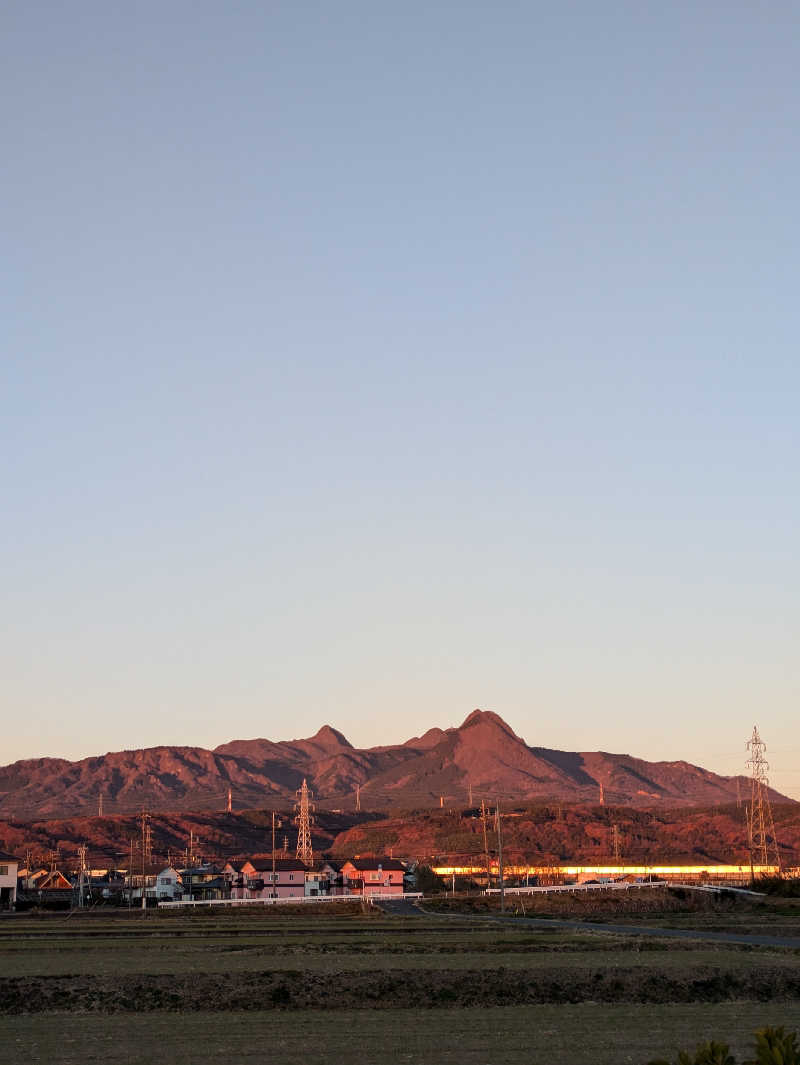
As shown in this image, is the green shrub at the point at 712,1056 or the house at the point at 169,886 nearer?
the green shrub at the point at 712,1056

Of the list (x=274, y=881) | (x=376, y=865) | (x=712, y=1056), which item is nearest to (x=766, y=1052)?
(x=712, y=1056)

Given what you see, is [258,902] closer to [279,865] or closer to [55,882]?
[279,865]

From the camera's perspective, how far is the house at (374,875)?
486ft

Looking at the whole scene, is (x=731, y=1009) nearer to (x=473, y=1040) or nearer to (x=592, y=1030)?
(x=592, y=1030)

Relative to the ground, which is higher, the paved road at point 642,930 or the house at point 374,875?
the paved road at point 642,930

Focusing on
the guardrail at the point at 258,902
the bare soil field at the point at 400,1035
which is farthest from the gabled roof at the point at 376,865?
the bare soil field at the point at 400,1035

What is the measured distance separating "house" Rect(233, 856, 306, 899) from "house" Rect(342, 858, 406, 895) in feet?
21.7

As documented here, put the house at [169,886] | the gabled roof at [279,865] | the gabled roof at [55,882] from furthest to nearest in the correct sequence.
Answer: the gabled roof at [55,882] < the gabled roof at [279,865] < the house at [169,886]

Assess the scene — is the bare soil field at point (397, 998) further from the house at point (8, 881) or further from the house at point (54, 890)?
the house at point (8, 881)

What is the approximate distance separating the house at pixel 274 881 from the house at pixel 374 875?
21.7ft

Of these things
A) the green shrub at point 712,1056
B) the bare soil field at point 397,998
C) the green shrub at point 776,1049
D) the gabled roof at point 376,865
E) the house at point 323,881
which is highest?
the green shrub at point 776,1049

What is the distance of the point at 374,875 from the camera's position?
5910 inches

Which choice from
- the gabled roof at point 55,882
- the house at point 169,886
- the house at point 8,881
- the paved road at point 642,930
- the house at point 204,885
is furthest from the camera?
the gabled roof at point 55,882

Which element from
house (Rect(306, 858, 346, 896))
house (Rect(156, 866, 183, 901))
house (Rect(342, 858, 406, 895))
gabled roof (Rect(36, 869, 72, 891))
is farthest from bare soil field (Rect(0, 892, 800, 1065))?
gabled roof (Rect(36, 869, 72, 891))
